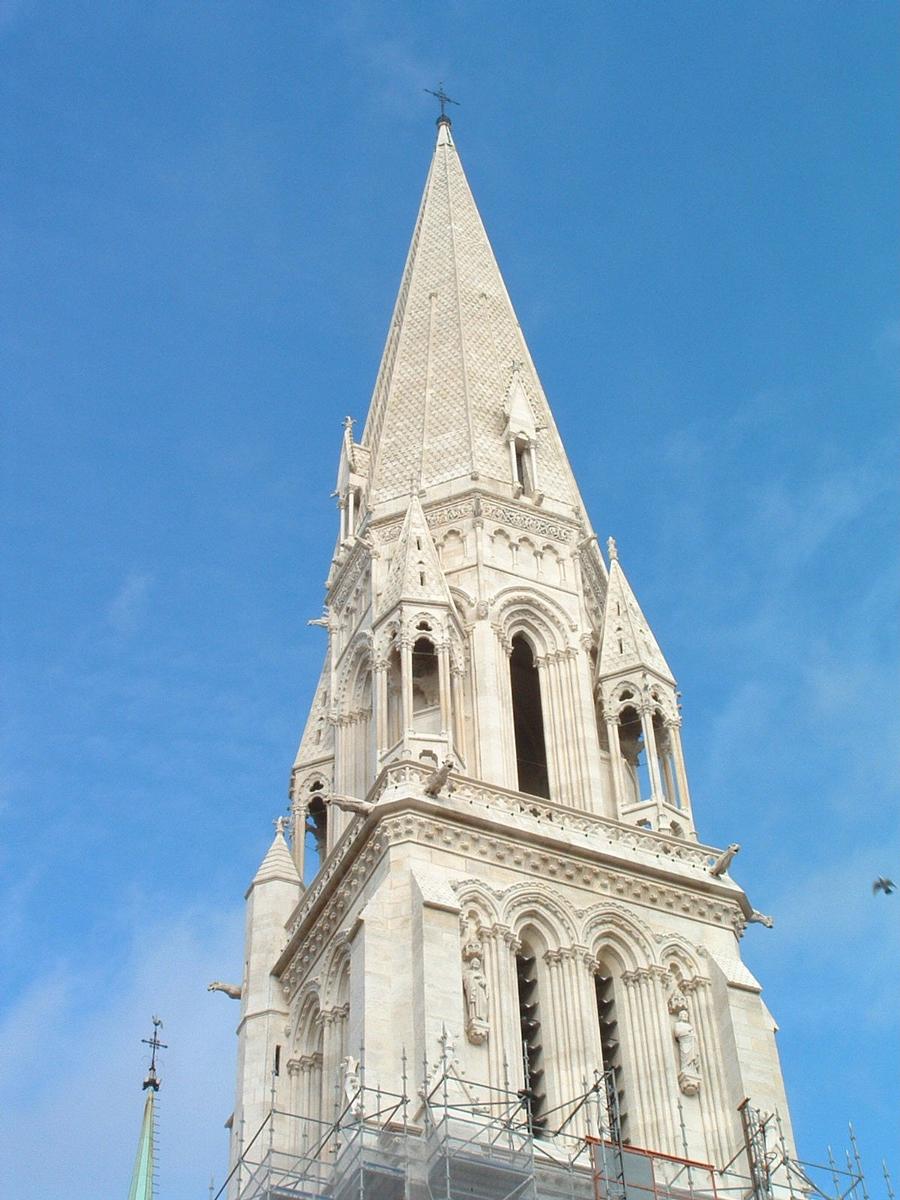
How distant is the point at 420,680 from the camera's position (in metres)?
38.1

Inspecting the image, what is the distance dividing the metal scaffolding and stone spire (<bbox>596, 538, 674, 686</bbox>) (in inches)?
377

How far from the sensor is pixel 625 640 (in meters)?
39.7

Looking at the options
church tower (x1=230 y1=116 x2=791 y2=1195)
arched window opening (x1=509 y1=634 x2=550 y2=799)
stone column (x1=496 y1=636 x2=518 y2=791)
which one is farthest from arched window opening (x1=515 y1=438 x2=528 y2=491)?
stone column (x1=496 y1=636 x2=518 y2=791)

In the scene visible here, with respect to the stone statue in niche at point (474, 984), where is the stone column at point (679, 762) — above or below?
above

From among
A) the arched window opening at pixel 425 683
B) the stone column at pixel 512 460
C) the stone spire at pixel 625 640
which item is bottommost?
the arched window opening at pixel 425 683

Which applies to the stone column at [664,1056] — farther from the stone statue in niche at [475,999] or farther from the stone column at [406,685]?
the stone column at [406,685]

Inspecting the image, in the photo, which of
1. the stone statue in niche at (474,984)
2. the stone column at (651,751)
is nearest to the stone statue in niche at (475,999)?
the stone statue in niche at (474,984)

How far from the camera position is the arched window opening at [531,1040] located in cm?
3084

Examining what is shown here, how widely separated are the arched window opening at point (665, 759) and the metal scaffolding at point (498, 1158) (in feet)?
22.9

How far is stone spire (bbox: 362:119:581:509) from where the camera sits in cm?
4272

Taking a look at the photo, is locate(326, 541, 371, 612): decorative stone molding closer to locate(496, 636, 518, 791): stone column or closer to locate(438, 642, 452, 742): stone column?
locate(496, 636, 518, 791): stone column

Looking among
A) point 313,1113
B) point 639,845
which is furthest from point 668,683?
point 313,1113

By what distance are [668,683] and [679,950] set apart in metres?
6.64

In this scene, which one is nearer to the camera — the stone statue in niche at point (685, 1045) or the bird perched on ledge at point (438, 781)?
the stone statue in niche at point (685, 1045)
